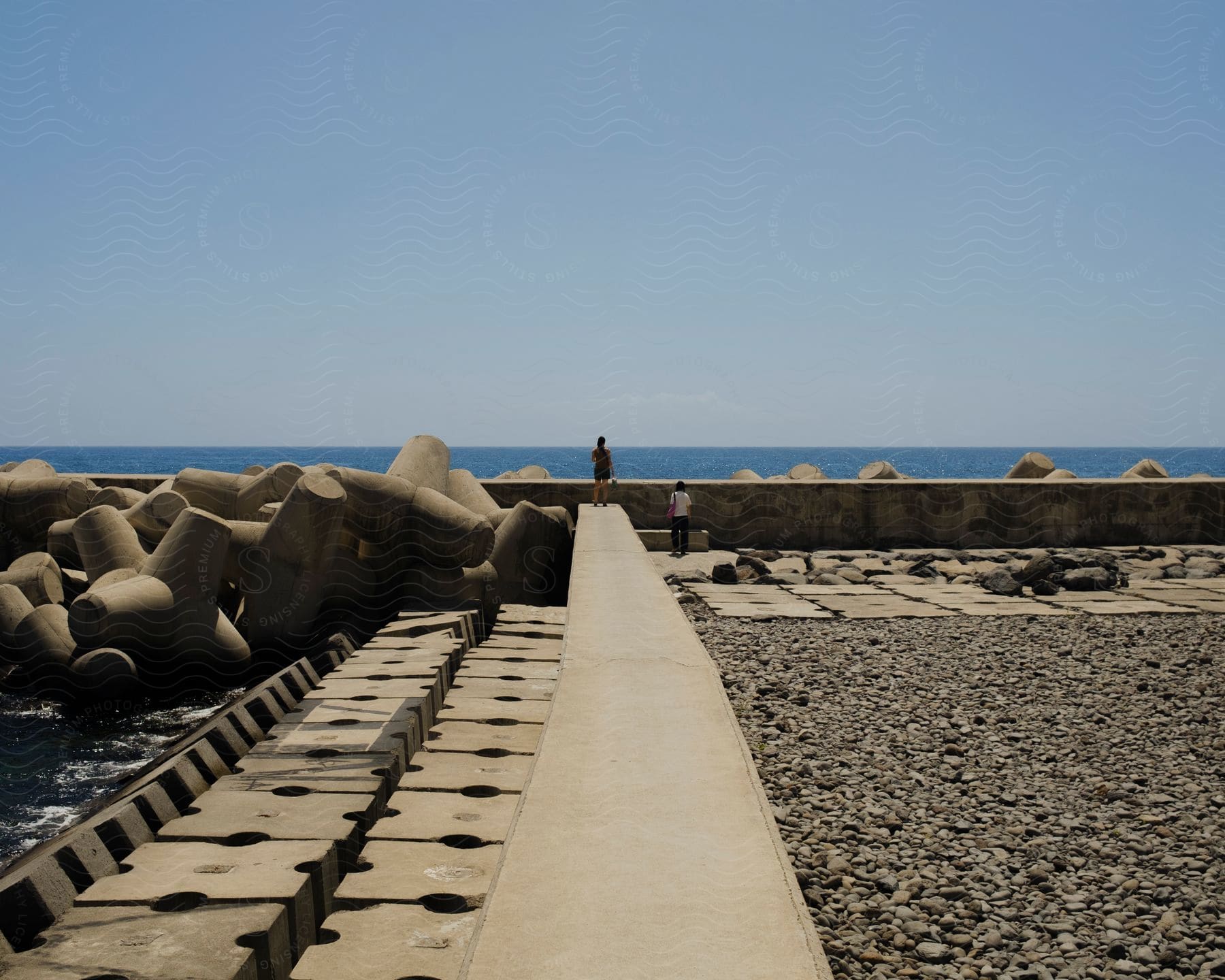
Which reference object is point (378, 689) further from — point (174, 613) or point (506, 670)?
point (174, 613)

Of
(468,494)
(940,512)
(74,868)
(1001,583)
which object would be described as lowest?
(74,868)

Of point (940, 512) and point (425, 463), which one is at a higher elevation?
point (425, 463)

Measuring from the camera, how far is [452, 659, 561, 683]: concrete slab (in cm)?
571

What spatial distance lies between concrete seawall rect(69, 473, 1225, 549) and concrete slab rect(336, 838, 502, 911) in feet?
30.0

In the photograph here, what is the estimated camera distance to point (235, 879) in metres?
3.09

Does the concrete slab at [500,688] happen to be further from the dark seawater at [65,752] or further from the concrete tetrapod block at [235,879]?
the dark seawater at [65,752]

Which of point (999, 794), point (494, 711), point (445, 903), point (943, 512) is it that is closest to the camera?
point (445, 903)

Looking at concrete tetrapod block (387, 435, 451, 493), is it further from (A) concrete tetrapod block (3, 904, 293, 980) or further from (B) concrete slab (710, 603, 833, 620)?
(A) concrete tetrapod block (3, 904, 293, 980)

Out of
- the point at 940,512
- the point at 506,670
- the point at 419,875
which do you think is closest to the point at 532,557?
the point at 506,670

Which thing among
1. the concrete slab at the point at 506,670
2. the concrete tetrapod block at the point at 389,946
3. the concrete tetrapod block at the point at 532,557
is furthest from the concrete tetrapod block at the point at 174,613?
the concrete tetrapod block at the point at 389,946

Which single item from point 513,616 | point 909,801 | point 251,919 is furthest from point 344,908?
point 513,616

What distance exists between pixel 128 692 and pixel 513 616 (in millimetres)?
3328

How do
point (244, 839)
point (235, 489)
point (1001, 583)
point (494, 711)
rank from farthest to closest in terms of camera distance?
1. point (235, 489)
2. point (1001, 583)
3. point (494, 711)
4. point (244, 839)

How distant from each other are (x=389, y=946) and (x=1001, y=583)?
280 inches
